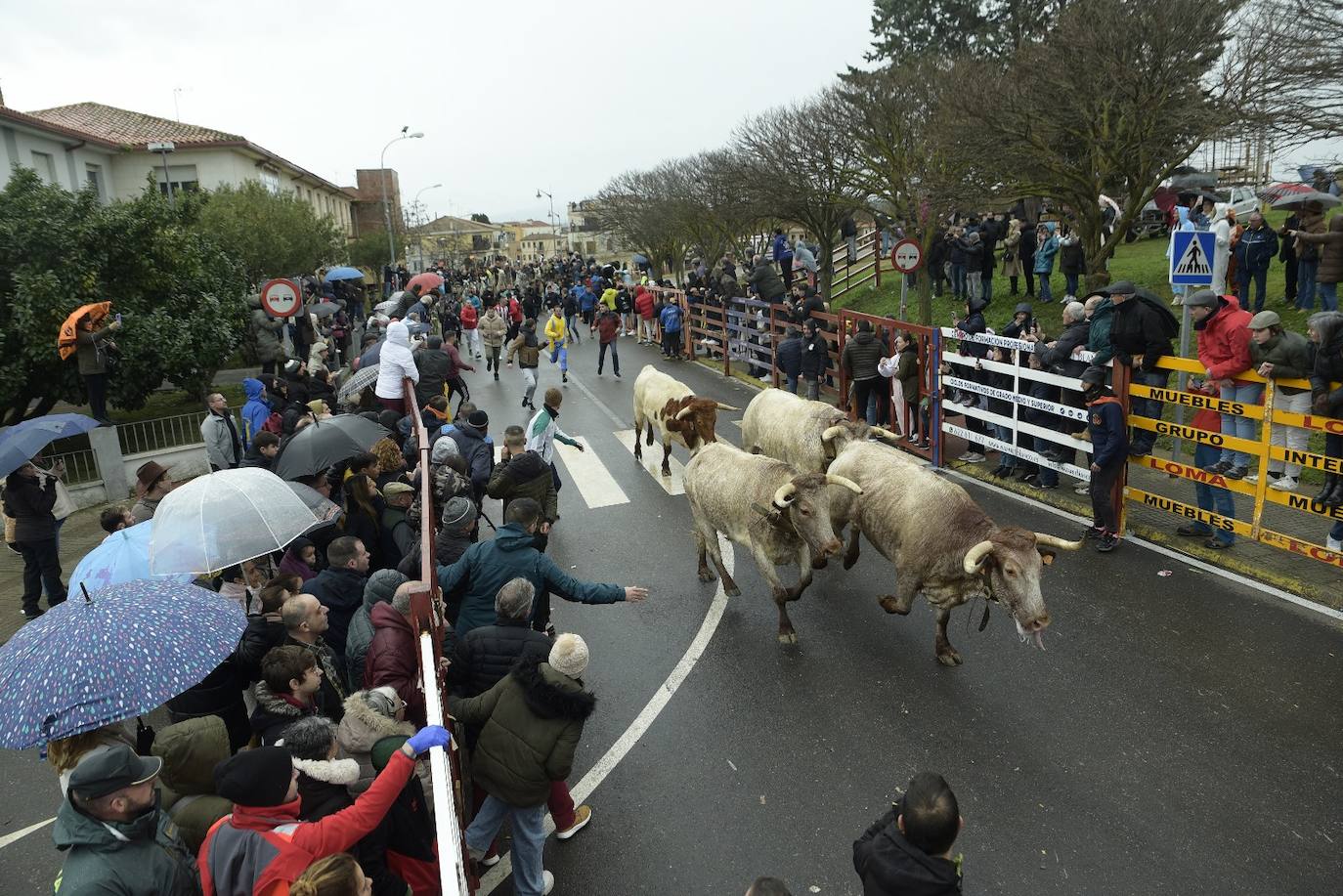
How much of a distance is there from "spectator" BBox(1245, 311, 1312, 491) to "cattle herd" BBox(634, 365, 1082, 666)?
2.30 m

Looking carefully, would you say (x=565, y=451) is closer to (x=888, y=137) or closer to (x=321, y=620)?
(x=321, y=620)

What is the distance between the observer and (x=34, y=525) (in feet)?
28.1

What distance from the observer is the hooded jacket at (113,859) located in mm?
3047

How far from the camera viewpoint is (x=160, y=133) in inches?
1558

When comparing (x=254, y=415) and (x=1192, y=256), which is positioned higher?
(x=1192, y=256)

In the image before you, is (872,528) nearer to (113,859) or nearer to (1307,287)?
(113,859)

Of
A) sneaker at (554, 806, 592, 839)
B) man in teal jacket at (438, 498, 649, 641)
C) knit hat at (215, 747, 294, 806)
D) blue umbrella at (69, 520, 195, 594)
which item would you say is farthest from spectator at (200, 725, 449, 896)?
blue umbrella at (69, 520, 195, 594)

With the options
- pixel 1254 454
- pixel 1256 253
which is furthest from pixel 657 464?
pixel 1256 253

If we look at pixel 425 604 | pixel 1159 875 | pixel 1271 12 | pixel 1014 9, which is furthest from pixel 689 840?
pixel 1014 9

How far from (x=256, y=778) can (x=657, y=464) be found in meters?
10.2

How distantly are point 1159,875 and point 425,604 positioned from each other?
13.8 feet

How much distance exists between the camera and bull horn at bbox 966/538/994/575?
591cm

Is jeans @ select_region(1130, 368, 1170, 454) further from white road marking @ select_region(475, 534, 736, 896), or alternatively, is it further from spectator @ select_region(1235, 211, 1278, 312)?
spectator @ select_region(1235, 211, 1278, 312)

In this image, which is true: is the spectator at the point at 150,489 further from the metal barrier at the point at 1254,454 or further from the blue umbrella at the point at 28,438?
the metal barrier at the point at 1254,454
